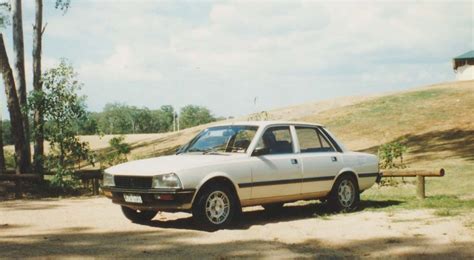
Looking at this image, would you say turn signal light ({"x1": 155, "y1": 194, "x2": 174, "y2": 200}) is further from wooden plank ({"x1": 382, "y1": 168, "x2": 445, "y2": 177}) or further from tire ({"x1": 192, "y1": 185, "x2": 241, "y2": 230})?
wooden plank ({"x1": 382, "y1": 168, "x2": 445, "y2": 177})

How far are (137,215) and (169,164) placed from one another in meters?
1.64

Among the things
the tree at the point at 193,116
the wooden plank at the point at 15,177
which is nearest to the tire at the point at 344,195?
the wooden plank at the point at 15,177

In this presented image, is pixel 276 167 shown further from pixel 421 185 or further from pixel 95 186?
pixel 95 186

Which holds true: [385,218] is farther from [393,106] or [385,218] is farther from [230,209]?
[393,106]

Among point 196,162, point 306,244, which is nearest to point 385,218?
point 306,244

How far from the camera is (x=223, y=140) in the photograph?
962 cm

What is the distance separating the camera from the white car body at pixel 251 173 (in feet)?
27.6

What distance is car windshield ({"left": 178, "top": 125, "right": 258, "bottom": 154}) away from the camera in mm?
9430

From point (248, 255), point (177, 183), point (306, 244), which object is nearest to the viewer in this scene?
point (248, 255)

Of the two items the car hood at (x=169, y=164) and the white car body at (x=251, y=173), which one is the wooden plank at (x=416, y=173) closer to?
the white car body at (x=251, y=173)

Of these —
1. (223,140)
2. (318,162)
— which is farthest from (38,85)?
(318,162)

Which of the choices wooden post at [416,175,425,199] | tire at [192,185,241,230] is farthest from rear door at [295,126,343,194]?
wooden post at [416,175,425,199]

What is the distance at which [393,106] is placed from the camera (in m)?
39.5

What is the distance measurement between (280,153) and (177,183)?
2232 millimetres
